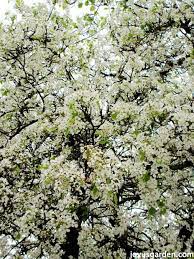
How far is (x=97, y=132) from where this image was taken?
9219mm

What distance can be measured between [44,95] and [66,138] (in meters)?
2.47

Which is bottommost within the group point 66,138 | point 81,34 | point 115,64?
point 66,138

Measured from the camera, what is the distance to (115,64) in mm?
12602

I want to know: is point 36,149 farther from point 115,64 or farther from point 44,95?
point 115,64

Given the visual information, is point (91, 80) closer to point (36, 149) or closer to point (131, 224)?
point (36, 149)

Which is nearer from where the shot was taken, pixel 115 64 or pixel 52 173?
pixel 52 173

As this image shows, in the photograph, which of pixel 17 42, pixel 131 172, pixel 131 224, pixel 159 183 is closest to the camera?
pixel 131 172

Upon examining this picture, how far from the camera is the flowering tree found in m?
8.28

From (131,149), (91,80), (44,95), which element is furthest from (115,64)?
(131,149)

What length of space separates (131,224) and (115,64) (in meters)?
4.95

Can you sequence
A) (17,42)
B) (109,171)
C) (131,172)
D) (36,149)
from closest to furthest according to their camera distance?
1. (109,171)
2. (131,172)
3. (36,149)
4. (17,42)

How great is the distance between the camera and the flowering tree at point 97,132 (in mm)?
8281

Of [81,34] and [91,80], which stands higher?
[81,34]

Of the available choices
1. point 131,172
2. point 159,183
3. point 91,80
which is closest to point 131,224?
point 159,183
